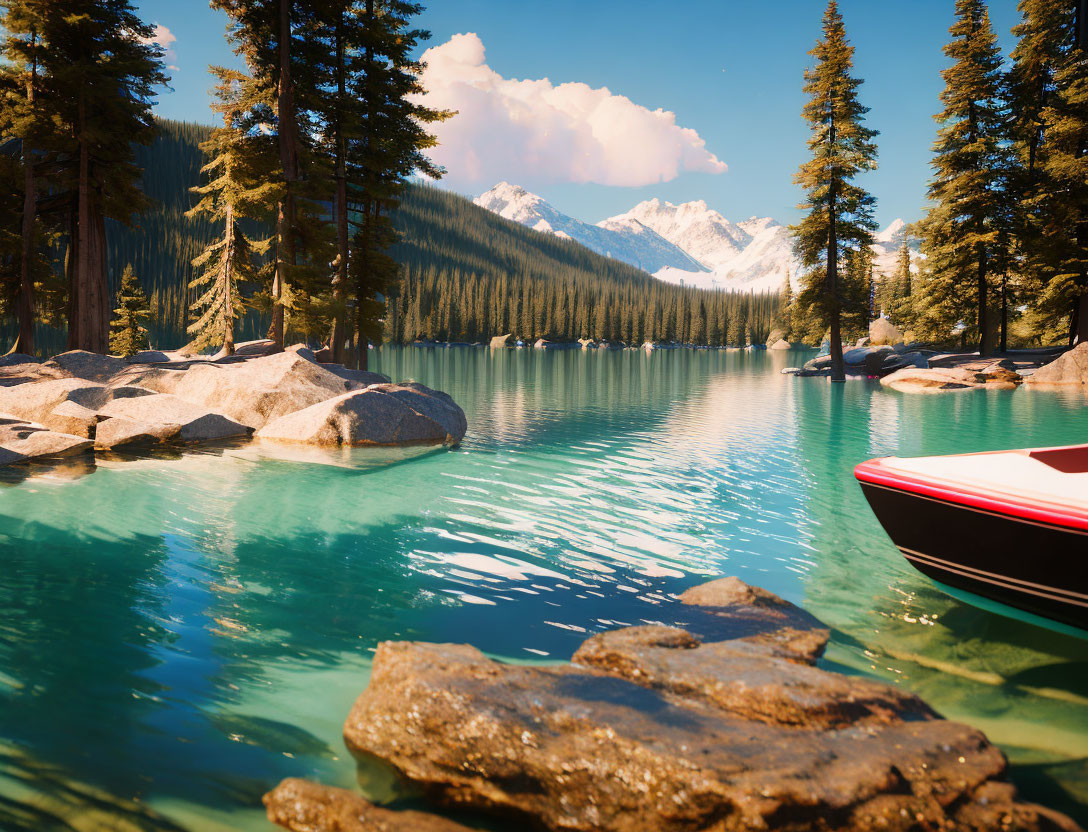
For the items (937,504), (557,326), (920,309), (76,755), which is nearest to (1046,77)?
(920,309)

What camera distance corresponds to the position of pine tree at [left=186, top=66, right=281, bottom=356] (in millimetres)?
18438

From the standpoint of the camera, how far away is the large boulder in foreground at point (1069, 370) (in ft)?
92.0

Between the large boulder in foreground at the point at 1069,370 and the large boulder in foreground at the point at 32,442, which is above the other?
the large boulder in foreground at the point at 1069,370

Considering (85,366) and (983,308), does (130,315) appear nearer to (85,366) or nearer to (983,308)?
(85,366)

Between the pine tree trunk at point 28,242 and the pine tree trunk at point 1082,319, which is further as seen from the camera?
the pine tree trunk at point 1082,319

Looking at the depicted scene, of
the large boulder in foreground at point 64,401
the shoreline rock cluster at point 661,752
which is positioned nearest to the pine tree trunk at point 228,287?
the large boulder in foreground at point 64,401

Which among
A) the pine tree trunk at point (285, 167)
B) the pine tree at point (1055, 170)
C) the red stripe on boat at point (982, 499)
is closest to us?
the red stripe on boat at point (982, 499)

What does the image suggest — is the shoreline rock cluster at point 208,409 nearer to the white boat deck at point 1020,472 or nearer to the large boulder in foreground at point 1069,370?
the white boat deck at point 1020,472

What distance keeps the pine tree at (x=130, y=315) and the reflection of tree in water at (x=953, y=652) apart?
5598 cm

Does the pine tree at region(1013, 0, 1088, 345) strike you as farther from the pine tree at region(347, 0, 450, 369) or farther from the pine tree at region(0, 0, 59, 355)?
the pine tree at region(0, 0, 59, 355)

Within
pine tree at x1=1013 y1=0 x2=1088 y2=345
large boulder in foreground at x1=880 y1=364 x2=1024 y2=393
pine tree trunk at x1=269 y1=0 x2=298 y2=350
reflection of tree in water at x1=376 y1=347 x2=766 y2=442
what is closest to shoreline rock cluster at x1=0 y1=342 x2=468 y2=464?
reflection of tree in water at x1=376 y1=347 x2=766 y2=442

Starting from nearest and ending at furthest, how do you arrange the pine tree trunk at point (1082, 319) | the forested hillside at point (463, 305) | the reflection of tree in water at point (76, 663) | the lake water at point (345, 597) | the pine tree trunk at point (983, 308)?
the reflection of tree in water at point (76, 663)
the lake water at point (345, 597)
the pine tree trunk at point (1082, 319)
the pine tree trunk at point (983, 308)
the forested hillside at point (463, 305)

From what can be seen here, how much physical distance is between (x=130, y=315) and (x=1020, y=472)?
59.9 meters

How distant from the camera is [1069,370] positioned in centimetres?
2845
